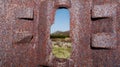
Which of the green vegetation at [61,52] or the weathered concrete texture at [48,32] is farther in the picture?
the green vegetation at [61,52]

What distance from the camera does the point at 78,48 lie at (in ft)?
7.93

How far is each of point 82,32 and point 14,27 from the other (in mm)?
899

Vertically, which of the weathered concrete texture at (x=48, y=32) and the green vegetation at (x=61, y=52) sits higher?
the weathered concrete texture at (x=48, y=32)

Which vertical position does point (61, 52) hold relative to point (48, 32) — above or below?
below

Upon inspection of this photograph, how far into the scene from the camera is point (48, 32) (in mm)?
2510

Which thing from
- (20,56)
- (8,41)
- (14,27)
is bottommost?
(20,56)

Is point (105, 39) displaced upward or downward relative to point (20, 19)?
downward

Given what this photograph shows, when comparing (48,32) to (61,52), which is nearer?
(48,32)

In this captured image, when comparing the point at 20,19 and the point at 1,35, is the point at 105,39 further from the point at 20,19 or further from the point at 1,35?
the point at 1,35

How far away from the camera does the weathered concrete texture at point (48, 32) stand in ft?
7.50

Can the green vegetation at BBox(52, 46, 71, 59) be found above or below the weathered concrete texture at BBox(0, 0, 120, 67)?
below

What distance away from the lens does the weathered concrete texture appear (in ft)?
7.50

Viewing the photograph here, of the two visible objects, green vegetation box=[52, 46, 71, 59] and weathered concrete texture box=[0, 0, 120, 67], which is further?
green vegetation box=[52, 46, 71, 59]

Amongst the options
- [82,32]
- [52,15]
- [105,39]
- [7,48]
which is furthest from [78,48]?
[7,48]
